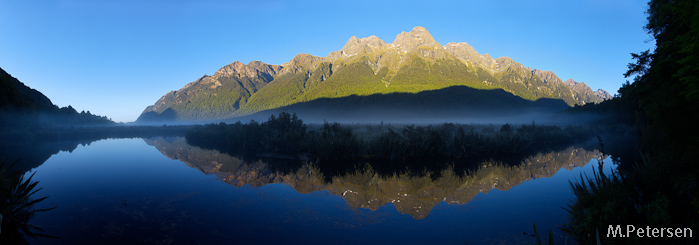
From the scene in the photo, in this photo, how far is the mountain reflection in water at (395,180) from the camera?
28.5ft

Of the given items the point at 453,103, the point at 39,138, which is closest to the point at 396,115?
the point at 453,103

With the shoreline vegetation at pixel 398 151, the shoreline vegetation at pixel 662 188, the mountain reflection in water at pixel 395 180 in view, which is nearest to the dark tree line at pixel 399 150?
the shoreline vegetation at pixel 398 151

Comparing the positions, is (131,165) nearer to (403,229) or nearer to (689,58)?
(403,229)

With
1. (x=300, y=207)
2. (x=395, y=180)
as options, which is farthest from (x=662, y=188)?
(x=300, y=207)

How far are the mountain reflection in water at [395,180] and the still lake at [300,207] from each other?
0.13 ft

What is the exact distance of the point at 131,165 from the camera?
16.0 m

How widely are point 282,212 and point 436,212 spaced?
4.06 metres

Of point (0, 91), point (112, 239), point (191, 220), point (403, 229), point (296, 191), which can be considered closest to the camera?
point (112, 239)

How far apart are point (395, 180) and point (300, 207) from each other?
4.58 m

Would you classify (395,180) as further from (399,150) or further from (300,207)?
(399,150)

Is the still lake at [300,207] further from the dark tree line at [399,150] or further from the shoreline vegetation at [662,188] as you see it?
the dark tree line at [399,150]

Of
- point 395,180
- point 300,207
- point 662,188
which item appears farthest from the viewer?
point 395,180

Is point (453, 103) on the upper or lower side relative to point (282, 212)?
upper

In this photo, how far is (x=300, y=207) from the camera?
800 centimetres
